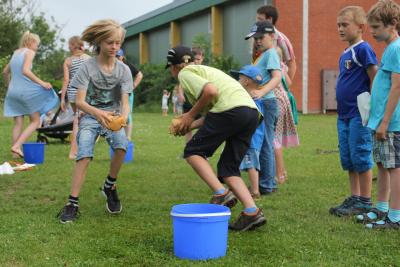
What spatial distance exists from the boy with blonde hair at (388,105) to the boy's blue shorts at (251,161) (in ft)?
4.62

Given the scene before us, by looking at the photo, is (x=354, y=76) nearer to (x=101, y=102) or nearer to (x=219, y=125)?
(x=219, y=125)

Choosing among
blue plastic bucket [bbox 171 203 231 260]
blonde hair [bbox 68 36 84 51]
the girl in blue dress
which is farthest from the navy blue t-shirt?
the girl in blue dress

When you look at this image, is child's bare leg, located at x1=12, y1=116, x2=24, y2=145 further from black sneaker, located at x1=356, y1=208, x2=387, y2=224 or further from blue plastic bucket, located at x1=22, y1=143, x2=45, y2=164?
black sneaker, located at x1=356, y1=208, x2=387, y2=224

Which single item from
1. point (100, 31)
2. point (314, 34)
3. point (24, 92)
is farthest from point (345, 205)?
point (314, 34)

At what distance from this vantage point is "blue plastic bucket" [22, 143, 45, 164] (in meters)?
8.09

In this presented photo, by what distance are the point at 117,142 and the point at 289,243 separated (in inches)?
74.2

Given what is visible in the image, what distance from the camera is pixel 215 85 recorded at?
4289 millimetres

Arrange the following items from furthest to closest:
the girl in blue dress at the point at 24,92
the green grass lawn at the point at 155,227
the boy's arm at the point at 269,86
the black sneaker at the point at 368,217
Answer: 1. the girl in blue dress at the point at 24,92
2. the boy's arm at the point at 269,86
3. the black sneaker at the point at 368,217
4. the green grass lawn at the point at 155,227

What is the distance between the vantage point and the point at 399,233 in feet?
14.1

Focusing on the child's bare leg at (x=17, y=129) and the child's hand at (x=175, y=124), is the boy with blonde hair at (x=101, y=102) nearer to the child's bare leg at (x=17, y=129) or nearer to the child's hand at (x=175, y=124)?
the child's hand at (x=175, y=124)

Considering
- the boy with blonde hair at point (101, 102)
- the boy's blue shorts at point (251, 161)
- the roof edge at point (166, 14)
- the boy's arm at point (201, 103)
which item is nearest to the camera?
the boy's arm at point (201, 103)

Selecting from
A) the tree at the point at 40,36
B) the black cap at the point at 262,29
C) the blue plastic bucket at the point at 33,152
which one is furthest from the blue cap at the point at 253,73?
the tree at the point at 40,36

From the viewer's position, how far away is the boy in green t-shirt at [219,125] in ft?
13.9

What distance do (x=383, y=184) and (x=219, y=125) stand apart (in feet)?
5.27
